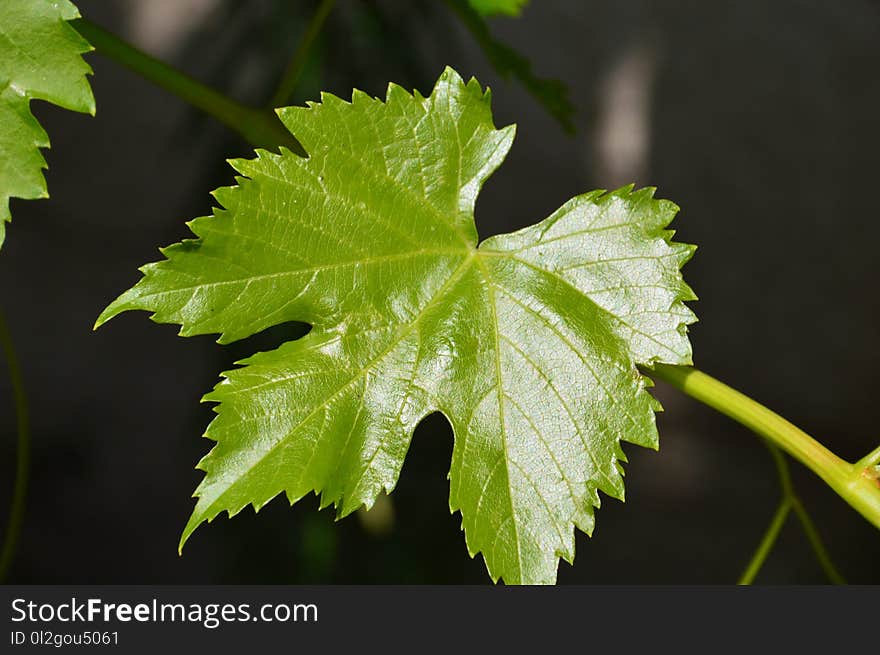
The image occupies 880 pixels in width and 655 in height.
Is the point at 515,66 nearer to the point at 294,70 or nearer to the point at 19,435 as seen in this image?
the point at 294,70

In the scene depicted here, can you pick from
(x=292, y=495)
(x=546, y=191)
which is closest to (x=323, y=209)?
(x=292, y=495)

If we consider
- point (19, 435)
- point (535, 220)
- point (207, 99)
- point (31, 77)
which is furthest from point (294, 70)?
point (535, 220)

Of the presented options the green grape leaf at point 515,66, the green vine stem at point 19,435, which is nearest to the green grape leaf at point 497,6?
the green grape leaf at point 515,66

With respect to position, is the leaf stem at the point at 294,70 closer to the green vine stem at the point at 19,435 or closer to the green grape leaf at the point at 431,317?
the green grape leaf at the point at 431,317

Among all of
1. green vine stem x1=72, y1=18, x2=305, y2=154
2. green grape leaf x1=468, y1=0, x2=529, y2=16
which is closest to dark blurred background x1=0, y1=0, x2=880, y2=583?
green grape leaf x1=468, y1=0, x2=529, y2=16

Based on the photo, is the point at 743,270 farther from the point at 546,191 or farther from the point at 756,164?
the point at 546,191
